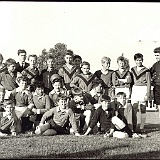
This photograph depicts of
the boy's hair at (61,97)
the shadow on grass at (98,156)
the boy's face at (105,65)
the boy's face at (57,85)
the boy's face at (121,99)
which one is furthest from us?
the boy's face at (105,65)

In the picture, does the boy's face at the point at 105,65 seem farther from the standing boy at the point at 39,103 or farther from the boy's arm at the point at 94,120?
the standing boy at the point at 39,103

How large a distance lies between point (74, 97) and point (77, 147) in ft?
6.06

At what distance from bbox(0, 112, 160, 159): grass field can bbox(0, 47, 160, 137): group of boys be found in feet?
1.15

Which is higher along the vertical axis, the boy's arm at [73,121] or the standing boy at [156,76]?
the standing boy at [156,76]

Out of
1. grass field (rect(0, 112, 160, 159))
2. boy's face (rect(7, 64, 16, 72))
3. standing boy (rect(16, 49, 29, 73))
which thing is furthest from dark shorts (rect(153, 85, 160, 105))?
boy's face (rect(7, 64, 16, 72))

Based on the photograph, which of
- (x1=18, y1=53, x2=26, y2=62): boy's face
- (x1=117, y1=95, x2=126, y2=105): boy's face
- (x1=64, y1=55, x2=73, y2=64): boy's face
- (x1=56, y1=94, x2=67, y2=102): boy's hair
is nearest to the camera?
(x1=56, y1=94, x2=67, y2=102): boy's hair

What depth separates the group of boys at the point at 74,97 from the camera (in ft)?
19.7

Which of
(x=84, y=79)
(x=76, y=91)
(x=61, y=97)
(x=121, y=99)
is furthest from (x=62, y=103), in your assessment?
(x=121, y=99)

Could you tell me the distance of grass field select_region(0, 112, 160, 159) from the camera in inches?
169

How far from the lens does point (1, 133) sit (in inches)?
233

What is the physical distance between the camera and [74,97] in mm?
6492

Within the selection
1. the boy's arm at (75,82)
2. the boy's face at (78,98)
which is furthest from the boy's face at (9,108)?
the boy's arm at (75,82)

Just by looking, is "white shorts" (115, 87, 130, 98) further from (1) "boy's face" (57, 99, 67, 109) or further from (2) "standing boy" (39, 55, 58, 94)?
(2) "standing boy" (39, 55, 58, 94)

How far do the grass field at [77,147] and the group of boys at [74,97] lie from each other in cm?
35
